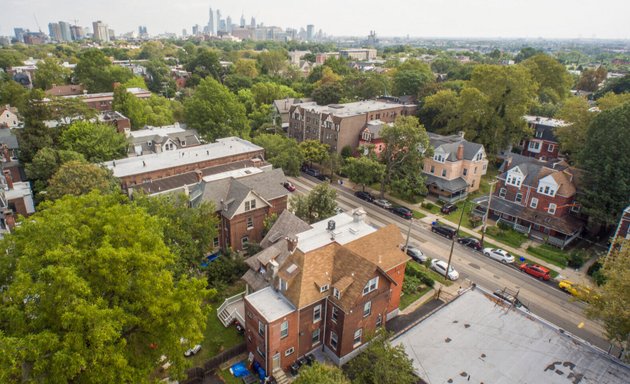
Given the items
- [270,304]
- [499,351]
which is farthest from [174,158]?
[499,351]

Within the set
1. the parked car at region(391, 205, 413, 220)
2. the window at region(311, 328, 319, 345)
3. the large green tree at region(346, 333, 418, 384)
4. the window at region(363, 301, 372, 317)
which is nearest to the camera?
the large green tree at region(346, 333, 418, 384)

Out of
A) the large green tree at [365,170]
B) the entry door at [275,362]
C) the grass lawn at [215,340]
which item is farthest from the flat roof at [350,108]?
the entry door at [275,362]

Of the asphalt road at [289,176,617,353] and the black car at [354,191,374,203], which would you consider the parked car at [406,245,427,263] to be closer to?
the asphalt road at [289,176,617,353]

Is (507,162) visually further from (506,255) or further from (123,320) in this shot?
(123,320)

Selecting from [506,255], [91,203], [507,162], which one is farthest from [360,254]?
[507,162]

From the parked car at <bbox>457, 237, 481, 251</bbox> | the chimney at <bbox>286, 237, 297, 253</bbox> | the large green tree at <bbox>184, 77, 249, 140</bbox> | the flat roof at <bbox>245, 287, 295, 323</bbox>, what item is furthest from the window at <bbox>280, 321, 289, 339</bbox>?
the large green tree at <bbox>184, 77, 249, 140</bbox>

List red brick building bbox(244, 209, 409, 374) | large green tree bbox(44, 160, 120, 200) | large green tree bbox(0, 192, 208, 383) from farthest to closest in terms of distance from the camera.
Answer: large green tree bbox(44, 160, 120, 200) → red brick building bbox(244, 209, 409, 374) → large green tree bbox(0, 192, 208, 383)

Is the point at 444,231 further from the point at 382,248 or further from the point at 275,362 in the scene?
the point at 275,362
